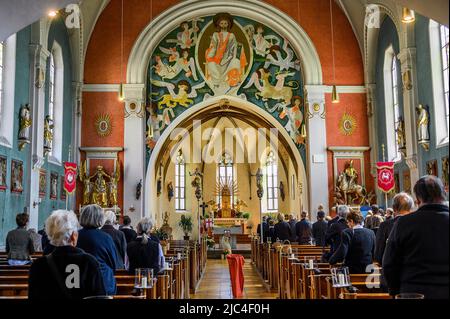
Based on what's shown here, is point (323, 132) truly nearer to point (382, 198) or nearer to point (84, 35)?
point (382, 198)

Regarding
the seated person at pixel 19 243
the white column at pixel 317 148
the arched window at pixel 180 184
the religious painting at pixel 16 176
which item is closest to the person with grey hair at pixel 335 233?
the seated person at pixel 19 243

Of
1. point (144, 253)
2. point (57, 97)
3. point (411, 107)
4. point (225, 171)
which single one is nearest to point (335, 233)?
point (144, 253)

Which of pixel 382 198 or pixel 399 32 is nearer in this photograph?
pixel 399 32

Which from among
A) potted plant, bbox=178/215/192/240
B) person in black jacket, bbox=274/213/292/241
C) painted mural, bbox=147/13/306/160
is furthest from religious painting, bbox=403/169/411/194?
potted plant, bbox=178/215/192/240

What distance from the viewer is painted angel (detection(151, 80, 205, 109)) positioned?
16.9 metres

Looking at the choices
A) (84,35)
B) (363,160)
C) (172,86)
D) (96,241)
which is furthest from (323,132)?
(96,241)

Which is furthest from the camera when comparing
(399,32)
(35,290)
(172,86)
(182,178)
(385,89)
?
(182,178)

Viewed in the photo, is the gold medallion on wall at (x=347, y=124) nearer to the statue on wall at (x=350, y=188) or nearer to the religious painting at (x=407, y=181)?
the statue on wall at (x=350, y=188)

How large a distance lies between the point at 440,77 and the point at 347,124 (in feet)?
16.1

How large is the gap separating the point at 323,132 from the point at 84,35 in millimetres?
8367

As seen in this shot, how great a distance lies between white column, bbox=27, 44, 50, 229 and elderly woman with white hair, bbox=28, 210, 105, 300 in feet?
30.8
